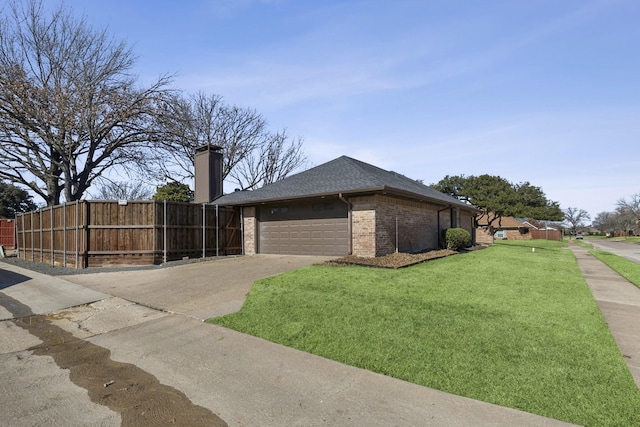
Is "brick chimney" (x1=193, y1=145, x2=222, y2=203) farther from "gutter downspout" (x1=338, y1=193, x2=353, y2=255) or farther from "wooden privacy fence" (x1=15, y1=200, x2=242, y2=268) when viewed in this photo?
"gutter downspout" (x1=338, y1=193, x2=353, y2=255)

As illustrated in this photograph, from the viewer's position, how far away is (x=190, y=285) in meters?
8.77

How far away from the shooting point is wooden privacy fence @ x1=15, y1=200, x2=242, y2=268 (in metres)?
12.9

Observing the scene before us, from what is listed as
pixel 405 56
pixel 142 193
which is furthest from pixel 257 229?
pixel 142 193

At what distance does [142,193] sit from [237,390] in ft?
168

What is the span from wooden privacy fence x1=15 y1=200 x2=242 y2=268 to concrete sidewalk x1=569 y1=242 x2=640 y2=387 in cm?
1333

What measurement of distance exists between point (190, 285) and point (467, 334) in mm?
6615

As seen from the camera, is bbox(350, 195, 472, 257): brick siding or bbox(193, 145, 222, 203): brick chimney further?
bbox(193, 145, 222, 203): brick chimney

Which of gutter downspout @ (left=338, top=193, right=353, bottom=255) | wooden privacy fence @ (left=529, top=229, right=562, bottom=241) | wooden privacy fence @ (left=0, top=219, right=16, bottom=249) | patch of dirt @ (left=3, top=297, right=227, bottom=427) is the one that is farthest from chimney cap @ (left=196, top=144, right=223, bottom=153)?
wooden privacy fence @ (left=529, top=229, right=562, bottom=241)

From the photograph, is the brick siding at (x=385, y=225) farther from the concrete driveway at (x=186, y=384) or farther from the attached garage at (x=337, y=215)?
the concrete driveway at (x=186, y=384)

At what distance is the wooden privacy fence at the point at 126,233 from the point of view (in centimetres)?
1285

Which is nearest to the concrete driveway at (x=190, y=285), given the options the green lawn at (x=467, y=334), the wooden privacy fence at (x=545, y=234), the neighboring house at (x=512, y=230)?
the green lawn at (x=467, y=334)

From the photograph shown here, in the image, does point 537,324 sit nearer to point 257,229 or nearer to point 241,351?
point 241,351

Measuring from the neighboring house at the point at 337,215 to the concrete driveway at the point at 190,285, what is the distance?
7.29ft

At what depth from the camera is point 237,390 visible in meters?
3.56
